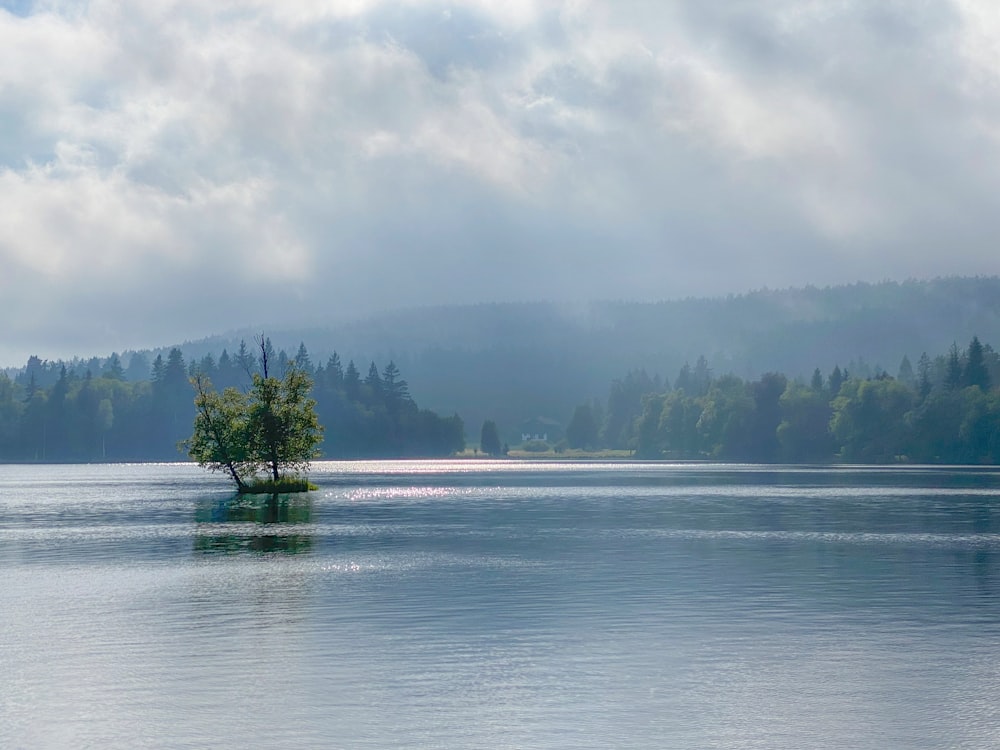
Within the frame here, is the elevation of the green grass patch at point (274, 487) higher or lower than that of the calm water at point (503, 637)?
higher

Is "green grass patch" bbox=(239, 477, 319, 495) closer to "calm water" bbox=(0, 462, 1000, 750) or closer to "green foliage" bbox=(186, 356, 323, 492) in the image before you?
"green foliage" bbox=(186, 356, 323, 492)

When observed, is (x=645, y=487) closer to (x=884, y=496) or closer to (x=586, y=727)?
(x=884, y=496)

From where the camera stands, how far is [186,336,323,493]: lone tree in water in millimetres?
130875

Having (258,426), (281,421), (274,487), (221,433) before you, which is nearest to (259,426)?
(258,426)

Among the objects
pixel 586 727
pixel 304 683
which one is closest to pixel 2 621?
pixel 304 683

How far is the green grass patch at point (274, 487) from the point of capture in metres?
136

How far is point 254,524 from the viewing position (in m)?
91.9

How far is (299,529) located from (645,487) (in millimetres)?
81388

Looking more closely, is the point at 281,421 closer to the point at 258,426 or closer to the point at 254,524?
the point at 258,426

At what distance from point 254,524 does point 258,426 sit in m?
39.7

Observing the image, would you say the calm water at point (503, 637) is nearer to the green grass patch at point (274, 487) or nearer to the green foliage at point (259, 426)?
the green foliage at point (259, 426)

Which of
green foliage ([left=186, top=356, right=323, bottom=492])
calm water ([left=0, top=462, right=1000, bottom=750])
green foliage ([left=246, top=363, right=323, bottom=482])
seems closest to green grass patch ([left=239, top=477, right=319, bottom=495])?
green foliage ([left=186, top=356, right=323, bottom=492])

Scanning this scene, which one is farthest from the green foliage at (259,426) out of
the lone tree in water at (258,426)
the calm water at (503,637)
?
the calm water at (503,637)

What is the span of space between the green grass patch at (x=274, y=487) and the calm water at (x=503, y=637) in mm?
49478
